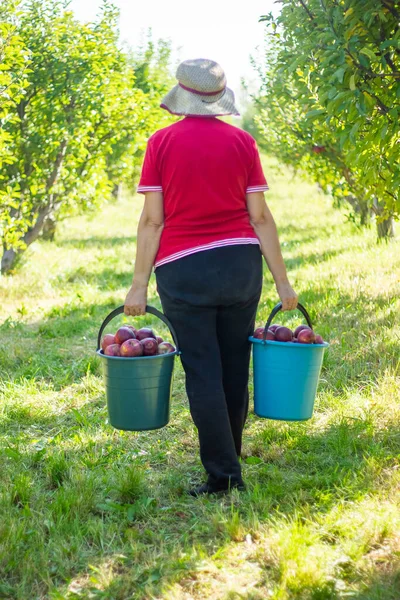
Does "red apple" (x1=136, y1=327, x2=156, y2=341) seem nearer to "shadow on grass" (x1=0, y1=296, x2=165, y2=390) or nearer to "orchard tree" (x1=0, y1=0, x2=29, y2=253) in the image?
"shadow on grass" (x1=0, y1=296, x2=165, y2=390)

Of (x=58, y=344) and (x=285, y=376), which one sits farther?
(x=58, y=344)

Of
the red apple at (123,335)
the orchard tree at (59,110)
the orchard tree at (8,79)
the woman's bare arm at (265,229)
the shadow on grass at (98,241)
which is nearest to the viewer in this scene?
the woman's bare arm at (265,229)

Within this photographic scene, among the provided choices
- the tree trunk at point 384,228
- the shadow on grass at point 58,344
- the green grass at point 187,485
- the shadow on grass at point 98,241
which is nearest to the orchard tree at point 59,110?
the shadow on grass at point 58,344

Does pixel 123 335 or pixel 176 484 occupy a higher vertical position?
pixel 123 335

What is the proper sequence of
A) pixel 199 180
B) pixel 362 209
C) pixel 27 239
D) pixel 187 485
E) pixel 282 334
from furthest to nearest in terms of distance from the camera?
pixel 362 209 < pixel 27 239 < pixel 187 485 < pixel 282 334 < pixel 199 180

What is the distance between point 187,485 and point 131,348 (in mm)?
782

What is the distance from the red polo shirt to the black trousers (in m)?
0.07

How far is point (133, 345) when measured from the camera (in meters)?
3.26

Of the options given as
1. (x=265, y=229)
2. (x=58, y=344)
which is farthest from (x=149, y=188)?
(x=58, y=344)

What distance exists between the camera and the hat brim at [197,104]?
3123 mm

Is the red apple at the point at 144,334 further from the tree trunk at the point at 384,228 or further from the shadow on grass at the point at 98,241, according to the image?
the shadow on grass at the point at 98,241

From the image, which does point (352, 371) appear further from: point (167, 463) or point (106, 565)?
point (106, 565)

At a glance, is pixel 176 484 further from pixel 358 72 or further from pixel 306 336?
pixel 358 72

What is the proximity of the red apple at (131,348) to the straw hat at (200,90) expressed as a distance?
100cm
